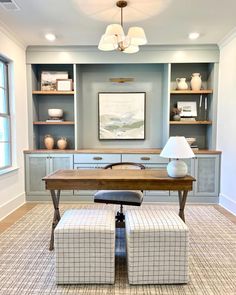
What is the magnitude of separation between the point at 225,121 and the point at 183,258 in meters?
2.73

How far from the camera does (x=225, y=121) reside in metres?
4.05

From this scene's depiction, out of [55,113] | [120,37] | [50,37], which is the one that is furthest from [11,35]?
[120,37]

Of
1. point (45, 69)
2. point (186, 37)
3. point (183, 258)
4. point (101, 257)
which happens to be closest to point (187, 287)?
point (183, 258)

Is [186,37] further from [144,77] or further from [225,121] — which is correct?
[225,121]

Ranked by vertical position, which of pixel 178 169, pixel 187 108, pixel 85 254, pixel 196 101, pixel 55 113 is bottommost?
pixel 85 254

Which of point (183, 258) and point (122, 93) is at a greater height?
point (122, 93)

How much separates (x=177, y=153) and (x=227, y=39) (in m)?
2.60

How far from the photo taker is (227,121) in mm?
3975

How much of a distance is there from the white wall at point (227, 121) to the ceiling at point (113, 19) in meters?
0.29

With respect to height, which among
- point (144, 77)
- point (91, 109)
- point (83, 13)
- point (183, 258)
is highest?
point (83, 13)

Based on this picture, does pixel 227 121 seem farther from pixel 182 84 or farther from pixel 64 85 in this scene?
pixel 64 85

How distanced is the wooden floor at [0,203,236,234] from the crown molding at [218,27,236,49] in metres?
2.66

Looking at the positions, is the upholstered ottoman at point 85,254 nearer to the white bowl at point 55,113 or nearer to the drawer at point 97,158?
the drawer at point 97,158

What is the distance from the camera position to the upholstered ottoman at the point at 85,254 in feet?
6.52
